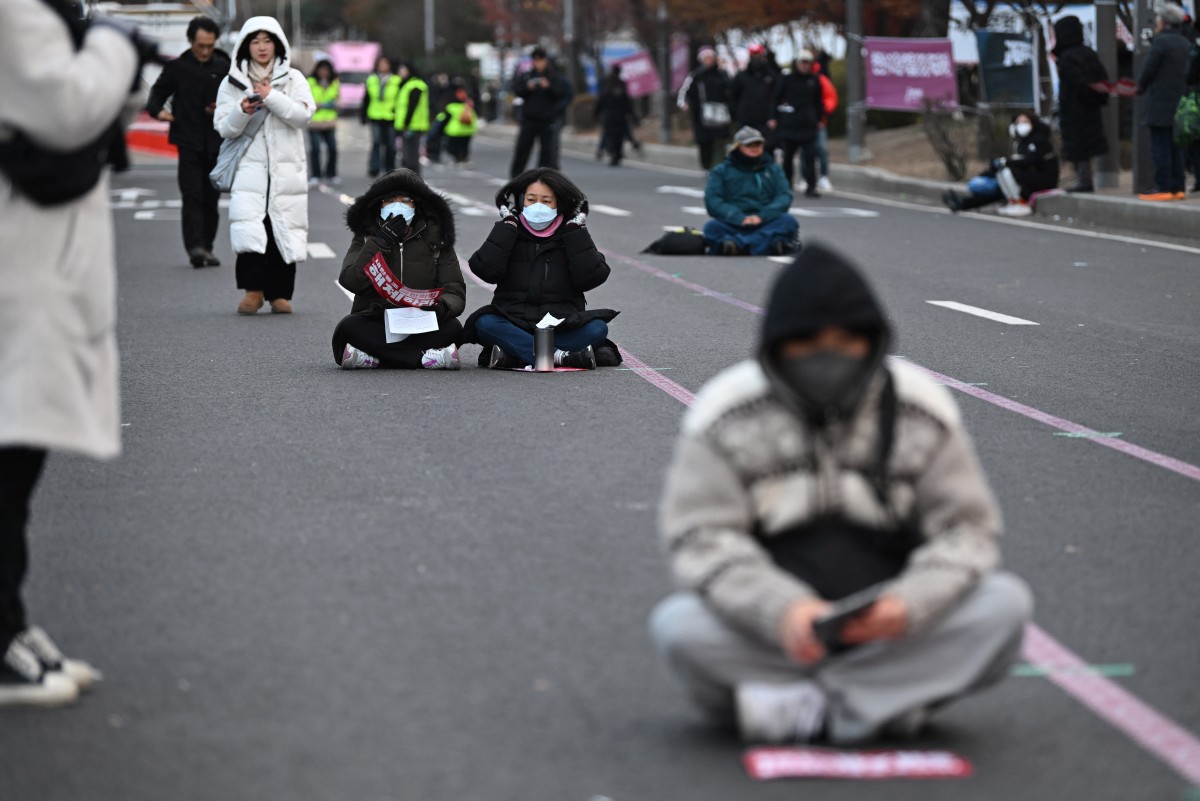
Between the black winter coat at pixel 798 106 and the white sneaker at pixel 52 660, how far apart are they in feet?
76.5

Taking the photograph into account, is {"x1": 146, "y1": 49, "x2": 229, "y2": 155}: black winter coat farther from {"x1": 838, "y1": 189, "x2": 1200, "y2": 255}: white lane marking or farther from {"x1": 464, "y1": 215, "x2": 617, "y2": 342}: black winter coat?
{"x1": 838, "y1": 189, "x2": 1200, "y2": 255}: white lane marking

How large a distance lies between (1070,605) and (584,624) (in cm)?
138

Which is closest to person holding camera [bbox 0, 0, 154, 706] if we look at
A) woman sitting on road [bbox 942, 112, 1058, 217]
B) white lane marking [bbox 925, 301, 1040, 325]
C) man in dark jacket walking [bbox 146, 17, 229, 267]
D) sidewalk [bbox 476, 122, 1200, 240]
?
white lane marking [bbox 925, 301, 1040, 325]

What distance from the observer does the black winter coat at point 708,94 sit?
112 feet

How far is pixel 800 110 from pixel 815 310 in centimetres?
2380

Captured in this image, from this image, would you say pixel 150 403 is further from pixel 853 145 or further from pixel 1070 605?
pixel 853 145

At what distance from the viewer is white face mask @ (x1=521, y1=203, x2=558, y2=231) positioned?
10.6m

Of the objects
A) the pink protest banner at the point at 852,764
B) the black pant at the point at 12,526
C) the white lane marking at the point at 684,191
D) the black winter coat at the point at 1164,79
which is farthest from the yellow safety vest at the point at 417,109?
the pink protest banner at the point at 852,764

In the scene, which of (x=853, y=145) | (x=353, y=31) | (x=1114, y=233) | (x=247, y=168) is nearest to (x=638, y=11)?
(x=853, y=145)

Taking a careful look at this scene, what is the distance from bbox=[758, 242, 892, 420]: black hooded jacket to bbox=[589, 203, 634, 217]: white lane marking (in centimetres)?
2014

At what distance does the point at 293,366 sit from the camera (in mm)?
11117

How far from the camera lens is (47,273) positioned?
183 inches

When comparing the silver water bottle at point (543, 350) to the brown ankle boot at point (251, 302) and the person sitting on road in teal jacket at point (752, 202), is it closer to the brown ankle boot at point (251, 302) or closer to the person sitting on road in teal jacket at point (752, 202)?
the brown ankle boot at point (251, 302)

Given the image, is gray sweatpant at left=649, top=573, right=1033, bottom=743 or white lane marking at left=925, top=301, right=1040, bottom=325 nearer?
gray sweatpant at left=649, top=573, right=1033, bottom=743
